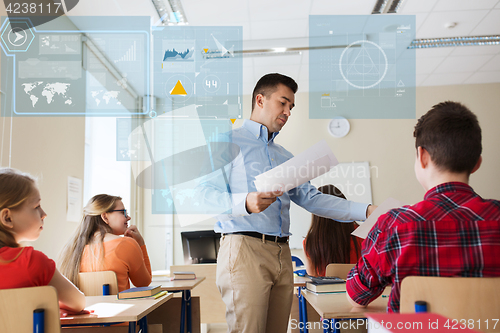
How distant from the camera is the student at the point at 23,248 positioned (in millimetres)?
1435

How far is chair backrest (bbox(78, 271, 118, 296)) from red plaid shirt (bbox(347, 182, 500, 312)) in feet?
5.10

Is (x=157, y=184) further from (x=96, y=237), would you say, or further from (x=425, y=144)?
(x=425, y=144)

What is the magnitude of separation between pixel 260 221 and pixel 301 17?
309cm

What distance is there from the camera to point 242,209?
161 centimetres

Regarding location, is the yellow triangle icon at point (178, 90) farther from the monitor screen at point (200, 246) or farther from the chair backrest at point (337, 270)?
the chair backrest at point (337, 270)

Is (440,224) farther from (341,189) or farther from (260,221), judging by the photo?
(341,189)

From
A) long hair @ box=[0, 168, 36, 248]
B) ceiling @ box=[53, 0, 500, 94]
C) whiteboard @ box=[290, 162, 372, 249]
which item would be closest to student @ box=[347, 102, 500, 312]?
long hair @ box=[0, 168, 36, 248]

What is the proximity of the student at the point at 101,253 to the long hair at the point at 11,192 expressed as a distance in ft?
3.16

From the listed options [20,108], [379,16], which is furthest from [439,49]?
[20,108]

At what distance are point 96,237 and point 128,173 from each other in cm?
338
